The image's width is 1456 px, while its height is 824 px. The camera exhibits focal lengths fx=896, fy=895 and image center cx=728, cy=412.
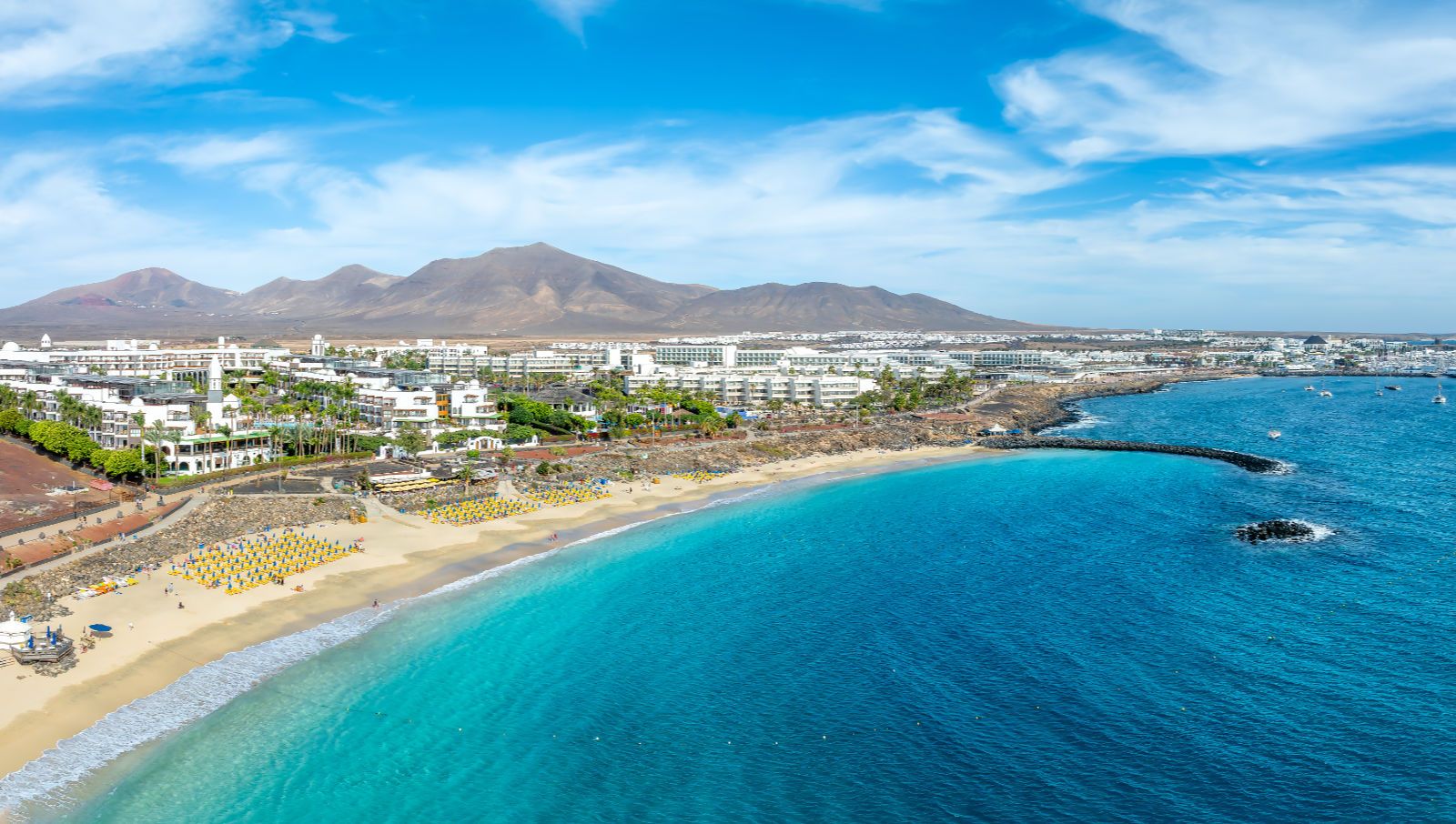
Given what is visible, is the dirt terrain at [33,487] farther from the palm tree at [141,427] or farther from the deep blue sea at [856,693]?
the deep blue sea at [856,693]

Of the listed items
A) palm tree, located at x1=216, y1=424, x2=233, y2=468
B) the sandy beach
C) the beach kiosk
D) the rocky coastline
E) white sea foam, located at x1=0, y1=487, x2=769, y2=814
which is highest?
palm tree, located at x1=216, y1=424, x2=233, y2=468

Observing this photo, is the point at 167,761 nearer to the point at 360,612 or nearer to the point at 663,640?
the point at 360,612

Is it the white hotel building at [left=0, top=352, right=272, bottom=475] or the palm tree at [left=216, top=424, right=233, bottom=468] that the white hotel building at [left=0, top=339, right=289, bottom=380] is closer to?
the white hotel building at [left=0, top=352, right=272, bottom=475]

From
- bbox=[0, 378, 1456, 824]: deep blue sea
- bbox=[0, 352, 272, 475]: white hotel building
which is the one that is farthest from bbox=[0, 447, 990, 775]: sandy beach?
bbox=[0, 352, 272, 475]: white hotel building

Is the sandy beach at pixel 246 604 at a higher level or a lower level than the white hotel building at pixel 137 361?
lower

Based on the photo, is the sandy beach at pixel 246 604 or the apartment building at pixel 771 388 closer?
the sandy beach at pixel 246 604

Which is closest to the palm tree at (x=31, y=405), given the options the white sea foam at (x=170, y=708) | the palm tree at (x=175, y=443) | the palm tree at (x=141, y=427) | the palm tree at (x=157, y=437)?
the palm tree at (x=141, y=427)
